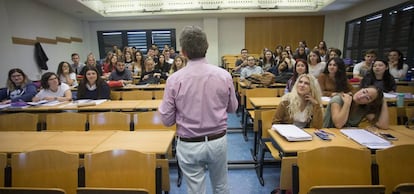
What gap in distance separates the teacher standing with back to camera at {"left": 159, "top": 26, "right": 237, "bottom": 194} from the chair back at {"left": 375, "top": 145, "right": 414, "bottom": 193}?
3.68ft

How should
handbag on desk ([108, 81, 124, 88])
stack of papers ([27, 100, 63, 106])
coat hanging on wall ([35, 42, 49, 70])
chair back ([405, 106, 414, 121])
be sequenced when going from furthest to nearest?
coat hanging on wall ([35, 42, 49, 70])
handbag on desk ([108, 81, 124, 88])
stack of papers ([27, 100, 63, 106])
chair back ([405, 106, 414, 121])

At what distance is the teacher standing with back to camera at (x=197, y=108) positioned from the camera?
1.47 metres

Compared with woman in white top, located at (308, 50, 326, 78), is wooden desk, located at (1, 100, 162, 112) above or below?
below

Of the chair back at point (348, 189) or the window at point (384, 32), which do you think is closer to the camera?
the chair back at point (348, 189)

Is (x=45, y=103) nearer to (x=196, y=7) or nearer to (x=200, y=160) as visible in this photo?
(x=200, y=160)

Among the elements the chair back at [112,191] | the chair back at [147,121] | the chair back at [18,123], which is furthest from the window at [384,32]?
the chair back at [18,123]

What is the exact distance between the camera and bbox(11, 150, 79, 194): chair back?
1.75 meters

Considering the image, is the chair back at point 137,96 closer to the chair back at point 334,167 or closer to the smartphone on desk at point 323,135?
the smartphone on desk at point 323,135

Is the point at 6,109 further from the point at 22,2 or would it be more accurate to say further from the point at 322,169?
the point at 22,2

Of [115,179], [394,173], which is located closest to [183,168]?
[115,179]

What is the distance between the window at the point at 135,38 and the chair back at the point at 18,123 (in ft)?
25.8

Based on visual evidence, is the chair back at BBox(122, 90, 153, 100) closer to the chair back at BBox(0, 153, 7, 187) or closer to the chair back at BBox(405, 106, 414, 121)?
the chair back at BBox(0, 153, 7, 187)

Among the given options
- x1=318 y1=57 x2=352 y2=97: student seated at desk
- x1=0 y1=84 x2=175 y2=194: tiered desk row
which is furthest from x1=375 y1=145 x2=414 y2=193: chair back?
x1=318 y1=57 x2=352 y2=97: student seated at desk

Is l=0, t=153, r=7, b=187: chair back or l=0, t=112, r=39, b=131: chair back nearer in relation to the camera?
l=0, t=153, r=7, b=187: chair back
